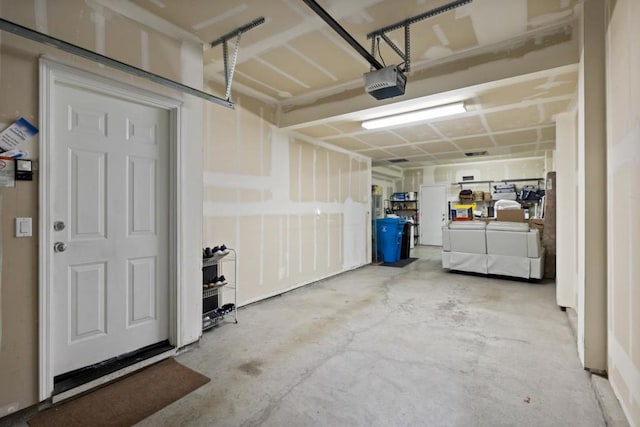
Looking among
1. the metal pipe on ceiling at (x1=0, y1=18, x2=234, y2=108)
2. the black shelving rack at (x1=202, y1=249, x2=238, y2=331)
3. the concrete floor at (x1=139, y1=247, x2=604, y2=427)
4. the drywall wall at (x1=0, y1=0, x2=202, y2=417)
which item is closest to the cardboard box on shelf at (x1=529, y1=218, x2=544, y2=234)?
the concrete floor at (x1=139, y1=247, x2=604, y2=427)

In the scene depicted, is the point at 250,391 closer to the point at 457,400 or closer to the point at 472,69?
the point at 457,400

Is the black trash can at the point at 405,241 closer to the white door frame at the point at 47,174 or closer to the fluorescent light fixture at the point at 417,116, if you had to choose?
the fluorescent light fixture at the point at 417,116

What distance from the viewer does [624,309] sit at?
5.56ft

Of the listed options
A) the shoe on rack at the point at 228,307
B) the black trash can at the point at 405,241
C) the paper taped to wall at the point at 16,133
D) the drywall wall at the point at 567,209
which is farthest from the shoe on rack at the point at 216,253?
the black trash can at the point at 405,241

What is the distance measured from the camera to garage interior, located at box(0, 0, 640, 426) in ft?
5.67

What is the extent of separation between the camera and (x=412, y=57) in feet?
9.41

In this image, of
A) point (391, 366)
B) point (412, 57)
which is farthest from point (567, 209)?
point (391, 366)

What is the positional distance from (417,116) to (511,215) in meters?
3.71

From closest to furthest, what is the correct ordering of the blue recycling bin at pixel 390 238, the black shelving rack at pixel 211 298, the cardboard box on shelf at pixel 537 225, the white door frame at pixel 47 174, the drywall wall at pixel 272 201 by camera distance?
the white door frame at pixel 47 174 → the black shelving rack at pixel 211 298 → the drywall wall at pixel 272 201 → the cardboard box on shelf at pixel 537 225 → the blue recycling bin at pixel 390 238

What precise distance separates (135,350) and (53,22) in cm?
229

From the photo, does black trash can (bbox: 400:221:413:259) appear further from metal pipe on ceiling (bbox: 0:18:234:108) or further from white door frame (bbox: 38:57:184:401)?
white door frame (bbox: 38:57:184:401)

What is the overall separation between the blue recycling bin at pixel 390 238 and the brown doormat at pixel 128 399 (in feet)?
16.9

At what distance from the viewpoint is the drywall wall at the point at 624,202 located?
149 cm

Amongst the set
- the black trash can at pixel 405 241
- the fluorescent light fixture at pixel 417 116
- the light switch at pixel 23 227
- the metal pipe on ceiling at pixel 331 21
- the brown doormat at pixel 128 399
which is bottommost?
the brown doormat at pixel 128 399
